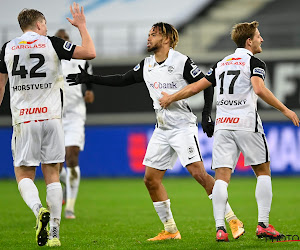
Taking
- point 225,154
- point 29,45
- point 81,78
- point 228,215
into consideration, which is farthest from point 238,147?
point 29,45

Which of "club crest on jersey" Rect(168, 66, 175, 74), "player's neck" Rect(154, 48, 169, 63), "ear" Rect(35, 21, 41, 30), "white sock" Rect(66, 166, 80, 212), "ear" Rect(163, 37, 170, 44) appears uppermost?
"ear" Rect(35, 21, 41, 30)

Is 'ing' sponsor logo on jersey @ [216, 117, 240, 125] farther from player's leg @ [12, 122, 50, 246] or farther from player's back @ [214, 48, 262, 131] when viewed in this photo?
player's leg @ [12, 122, 50, 246]

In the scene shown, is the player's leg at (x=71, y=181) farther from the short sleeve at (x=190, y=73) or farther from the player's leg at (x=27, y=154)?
the short sleeve at (x=190, y=73)

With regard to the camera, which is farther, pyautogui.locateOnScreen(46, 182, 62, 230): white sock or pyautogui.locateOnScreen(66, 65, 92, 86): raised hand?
pyautogui.locateOnScreen(66, 65, 92, 86): raised hand

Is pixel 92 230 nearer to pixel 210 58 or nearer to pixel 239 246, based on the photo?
pixel 239 246

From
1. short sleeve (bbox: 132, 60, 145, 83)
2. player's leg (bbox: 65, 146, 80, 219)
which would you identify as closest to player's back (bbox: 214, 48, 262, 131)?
short sleeve (bbox: 132, 60, 145, 83)

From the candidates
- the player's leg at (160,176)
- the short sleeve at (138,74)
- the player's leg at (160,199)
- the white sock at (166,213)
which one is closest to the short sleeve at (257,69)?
the player's leg at (160,176)

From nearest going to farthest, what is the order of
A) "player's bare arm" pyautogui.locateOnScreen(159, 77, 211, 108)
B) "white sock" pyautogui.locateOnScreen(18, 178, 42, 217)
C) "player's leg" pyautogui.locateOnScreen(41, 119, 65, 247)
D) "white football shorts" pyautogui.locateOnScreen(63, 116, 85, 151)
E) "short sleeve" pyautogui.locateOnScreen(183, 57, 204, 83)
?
"white sock" pyautogui.locateOnScreen(18, 178, 42, 217) → "player's leg" pyautogui.locateOnScreen(41, 119, 65, 247) → "player's bare arm" pyautogui.locateOnScreen(159, 77, 211, 108) → "short sleeve" pyautogui.locateOnScreen(183, 57, 204, 83) → "white football shorts" pyautogui.locateOnScreen(63, 116, 85, 151)

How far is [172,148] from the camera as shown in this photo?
22.8 feet

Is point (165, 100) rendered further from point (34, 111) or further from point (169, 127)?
point (34, 111)

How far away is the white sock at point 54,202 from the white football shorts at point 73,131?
3.33 m

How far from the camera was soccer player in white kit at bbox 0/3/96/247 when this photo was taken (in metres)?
6.27

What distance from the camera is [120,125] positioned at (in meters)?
17.9

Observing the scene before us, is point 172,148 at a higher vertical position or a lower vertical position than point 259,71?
lower
